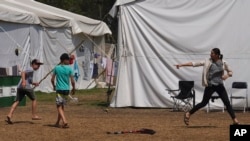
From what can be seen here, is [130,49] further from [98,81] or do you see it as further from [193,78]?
[98,81]

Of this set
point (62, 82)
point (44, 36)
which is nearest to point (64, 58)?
point (62, 82)

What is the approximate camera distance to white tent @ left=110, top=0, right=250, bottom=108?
20125 mm

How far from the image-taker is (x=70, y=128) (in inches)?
571

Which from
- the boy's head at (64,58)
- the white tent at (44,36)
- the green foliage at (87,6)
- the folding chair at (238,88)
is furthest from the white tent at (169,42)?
the green foliage at (87,6)

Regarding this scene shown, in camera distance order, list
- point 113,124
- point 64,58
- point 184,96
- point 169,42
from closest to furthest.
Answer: point 64,58 < point 113,124 < point 184,96 < point 169,42

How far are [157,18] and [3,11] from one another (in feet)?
22.6

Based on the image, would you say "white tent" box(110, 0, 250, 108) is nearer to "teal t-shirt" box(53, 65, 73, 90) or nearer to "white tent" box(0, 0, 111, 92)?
"teal t-shirt" box(53, 65, 73, 90)

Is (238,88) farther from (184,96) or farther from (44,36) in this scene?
(44,36)

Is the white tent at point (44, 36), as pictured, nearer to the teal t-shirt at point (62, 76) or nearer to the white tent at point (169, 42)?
the white tent at point (169, 42)

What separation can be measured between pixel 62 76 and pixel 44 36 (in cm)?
1374

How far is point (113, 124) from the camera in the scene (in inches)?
609

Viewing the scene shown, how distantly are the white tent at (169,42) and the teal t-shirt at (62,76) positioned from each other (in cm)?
601

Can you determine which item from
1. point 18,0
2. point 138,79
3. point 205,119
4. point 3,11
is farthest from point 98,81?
point 205,119

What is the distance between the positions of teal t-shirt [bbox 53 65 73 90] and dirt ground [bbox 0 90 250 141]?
94cm
